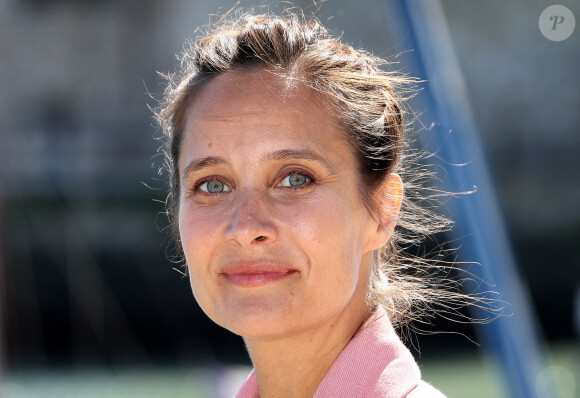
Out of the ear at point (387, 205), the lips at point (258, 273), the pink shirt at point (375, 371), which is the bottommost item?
the pink shirt at point (375, 371)

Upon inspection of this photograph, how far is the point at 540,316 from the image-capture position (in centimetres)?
613

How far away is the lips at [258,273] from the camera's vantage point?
4.38 ft

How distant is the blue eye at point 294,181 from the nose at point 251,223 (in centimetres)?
5

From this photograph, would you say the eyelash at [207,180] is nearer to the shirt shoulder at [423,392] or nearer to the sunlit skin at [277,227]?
the sunlit skin at [277,227]

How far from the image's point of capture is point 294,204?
1.35 meters

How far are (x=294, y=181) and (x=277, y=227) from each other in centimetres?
9

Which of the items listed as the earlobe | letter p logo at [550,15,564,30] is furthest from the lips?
letter p logo at [550,15,564,30]

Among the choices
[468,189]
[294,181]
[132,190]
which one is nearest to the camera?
[294,181]

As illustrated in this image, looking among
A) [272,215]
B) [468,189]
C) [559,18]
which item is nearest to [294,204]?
[272,215]

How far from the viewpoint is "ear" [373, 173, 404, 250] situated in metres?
1.48

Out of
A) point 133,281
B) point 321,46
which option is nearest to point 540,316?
point 133,281

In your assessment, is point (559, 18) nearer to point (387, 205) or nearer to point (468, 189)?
point (468, 189)

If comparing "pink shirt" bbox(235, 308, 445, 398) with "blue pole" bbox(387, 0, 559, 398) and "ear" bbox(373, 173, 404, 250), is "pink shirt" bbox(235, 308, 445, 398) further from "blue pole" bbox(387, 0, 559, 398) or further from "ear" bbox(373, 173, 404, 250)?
"blue pole" bbox(387, 0, 559, 398)

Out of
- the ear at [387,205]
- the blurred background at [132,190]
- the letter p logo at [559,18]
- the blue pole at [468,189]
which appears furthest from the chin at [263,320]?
the blurred background at [132,190]
